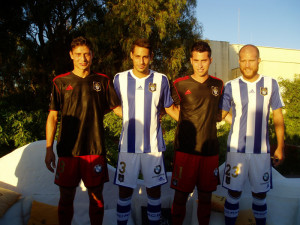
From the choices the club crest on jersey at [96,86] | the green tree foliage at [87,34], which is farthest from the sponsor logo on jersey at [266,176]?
the green tree foliage at [87,34]

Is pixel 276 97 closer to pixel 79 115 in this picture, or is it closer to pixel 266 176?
pixel 266 176

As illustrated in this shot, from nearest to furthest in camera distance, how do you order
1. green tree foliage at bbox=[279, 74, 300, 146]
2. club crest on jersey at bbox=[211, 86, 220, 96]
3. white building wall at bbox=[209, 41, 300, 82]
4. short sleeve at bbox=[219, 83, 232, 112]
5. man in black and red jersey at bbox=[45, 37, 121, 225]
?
A: man in black and red jersey at bbox=[45, 37, 121, 225] → club crest on jersey at bbox=[211, 86, 220, 96] → short sleeve at bbox=[219, 83, 232, 112] → green tree foliage at bbox=[279, 74, 300, 146] → white building wall at bbox=[209, 41, 300, 82]

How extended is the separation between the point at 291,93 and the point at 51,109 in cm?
946

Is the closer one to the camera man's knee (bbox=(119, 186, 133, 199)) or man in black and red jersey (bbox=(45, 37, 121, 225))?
man in black and red jersey (bbox=(45, 37, 121, 225))

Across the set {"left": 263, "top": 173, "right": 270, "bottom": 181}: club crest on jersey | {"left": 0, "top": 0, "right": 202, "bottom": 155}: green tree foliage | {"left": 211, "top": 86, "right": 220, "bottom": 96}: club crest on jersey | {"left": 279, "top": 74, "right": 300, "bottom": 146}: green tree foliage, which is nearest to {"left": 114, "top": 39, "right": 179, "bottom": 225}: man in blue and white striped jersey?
{"left": 211, "top": 86, "right": 220, "bottom": 96}: club crest on jersey

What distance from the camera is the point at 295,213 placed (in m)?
3.16

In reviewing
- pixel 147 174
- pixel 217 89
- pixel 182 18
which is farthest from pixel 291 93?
pixel 147 174

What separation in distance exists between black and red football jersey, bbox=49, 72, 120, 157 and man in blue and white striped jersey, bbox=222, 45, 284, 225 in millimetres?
1331

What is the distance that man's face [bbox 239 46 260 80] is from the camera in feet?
8.53

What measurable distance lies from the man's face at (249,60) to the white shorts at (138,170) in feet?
4.07

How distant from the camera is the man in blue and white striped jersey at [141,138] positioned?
8.18 feet

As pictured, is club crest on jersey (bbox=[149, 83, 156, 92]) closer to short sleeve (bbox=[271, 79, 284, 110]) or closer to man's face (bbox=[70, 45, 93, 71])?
man's face (bbox=[70, 45, 93, 71])

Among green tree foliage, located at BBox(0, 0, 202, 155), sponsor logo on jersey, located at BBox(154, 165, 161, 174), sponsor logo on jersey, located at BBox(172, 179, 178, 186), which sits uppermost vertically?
green tree foliage, located at BBox(0, 0, 202, 155)

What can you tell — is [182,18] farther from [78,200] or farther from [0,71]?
[78,200]
